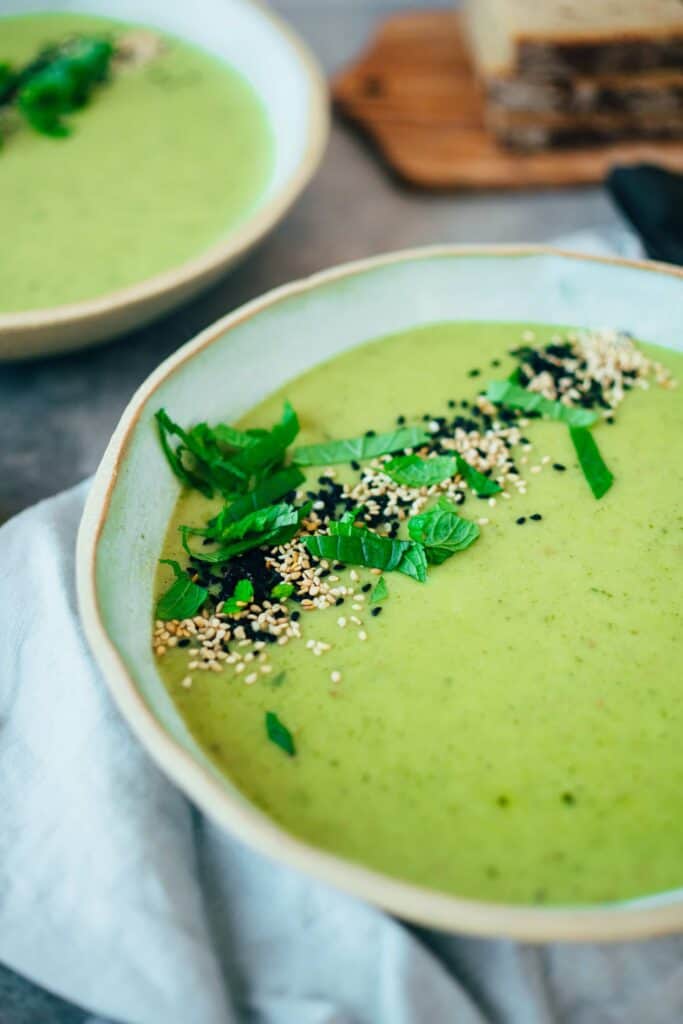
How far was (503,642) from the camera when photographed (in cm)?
126

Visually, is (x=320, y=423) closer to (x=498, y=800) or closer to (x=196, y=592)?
(x=196, y=592)

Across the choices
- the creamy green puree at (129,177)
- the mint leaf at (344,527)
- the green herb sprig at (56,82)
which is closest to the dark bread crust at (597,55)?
the creamy green puree at (129,177)

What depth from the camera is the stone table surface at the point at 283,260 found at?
1735 millimetres

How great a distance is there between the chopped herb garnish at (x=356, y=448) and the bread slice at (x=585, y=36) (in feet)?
3.45

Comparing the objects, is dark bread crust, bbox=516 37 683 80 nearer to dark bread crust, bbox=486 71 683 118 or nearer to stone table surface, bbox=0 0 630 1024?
dark bread crust, bbox=486 71 683 118

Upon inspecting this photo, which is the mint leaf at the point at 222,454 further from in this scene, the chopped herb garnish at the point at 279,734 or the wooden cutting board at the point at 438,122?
the wooden cutting board at the point at 438,122

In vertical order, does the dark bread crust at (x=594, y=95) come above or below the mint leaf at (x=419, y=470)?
below

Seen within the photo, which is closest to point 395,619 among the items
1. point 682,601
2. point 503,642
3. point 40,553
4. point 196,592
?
point 503,642

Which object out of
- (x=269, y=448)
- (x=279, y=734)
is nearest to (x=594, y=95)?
(x=269, y=448)

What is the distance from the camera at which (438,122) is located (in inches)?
95.4

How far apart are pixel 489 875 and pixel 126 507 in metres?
0.63

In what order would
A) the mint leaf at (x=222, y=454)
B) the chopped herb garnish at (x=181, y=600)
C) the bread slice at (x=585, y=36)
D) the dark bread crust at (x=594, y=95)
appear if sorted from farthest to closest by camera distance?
the dark bread crust at (x=594, y=95) → the bread slice at (x=585, y=36) → the mint leaf at (x=222, y=454) → the chopped herb garnish at (x=181, y=600)

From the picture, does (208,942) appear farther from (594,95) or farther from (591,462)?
(594,95)

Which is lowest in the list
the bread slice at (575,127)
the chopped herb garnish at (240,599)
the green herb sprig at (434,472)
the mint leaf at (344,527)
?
the bread slice at (575,127)
